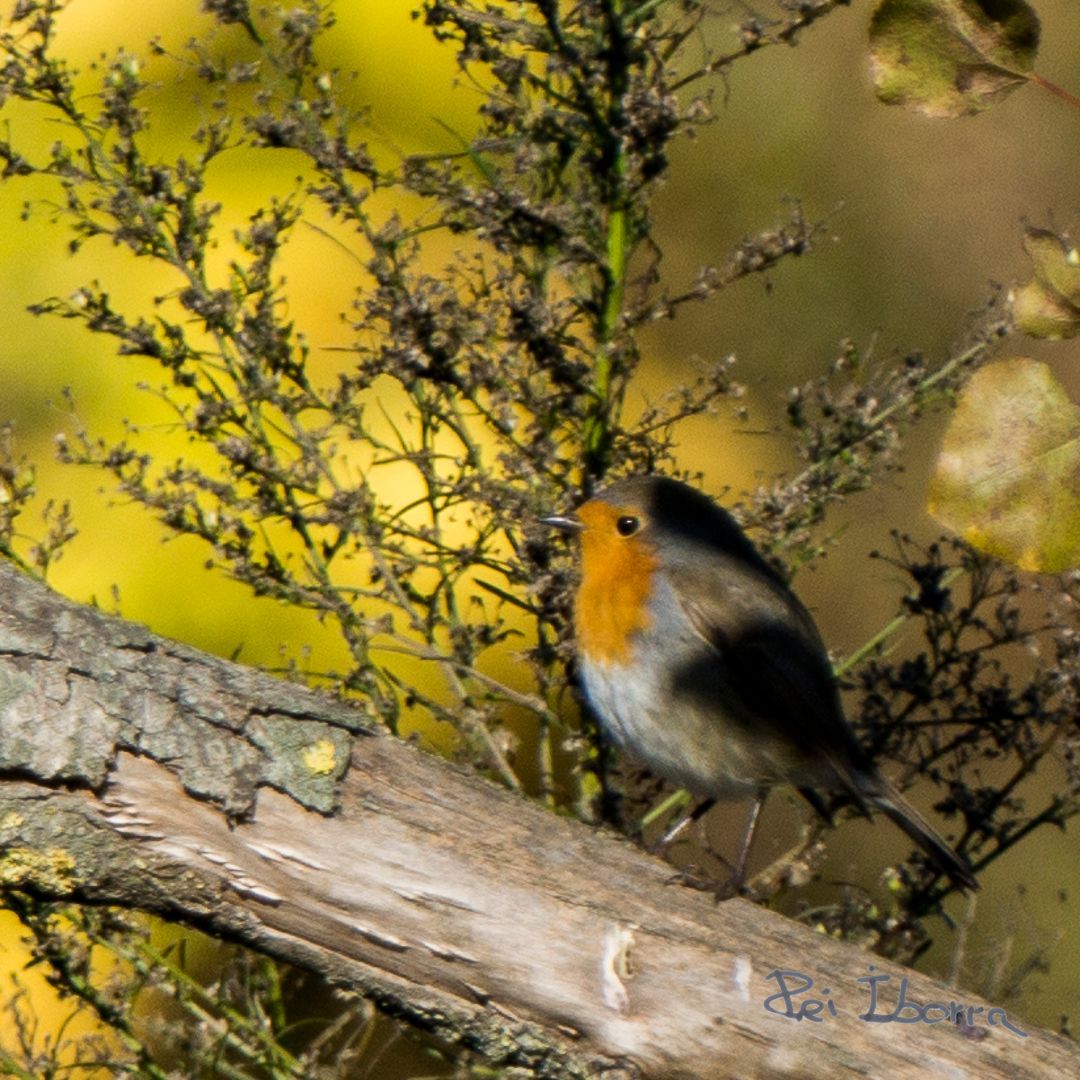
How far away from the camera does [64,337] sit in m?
4.43

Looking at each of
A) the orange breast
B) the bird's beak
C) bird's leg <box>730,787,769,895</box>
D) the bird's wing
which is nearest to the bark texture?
bird's leg <box>730,787,769,895</box>

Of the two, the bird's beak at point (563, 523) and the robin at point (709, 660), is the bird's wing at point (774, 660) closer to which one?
the robin at point (709, 660)

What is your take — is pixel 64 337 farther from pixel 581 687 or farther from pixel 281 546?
pixel 581 687

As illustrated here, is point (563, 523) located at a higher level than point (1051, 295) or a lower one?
lower

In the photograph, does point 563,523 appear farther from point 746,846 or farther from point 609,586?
point 746,846

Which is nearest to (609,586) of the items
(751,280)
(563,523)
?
(563,523)

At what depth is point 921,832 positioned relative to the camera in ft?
9.74

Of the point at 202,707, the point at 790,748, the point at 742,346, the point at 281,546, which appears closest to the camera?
the point at 202,707

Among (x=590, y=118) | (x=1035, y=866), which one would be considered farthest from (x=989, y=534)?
(x=1035, y=866)

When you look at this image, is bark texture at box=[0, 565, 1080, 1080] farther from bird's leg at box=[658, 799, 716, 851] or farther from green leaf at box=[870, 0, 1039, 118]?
green leaf at box=[870, 0, 1039, 118]

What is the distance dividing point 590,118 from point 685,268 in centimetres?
391

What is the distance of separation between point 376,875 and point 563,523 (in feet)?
2.97

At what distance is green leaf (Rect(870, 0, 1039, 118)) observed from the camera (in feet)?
4.70

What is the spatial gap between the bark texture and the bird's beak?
657 millimetres
